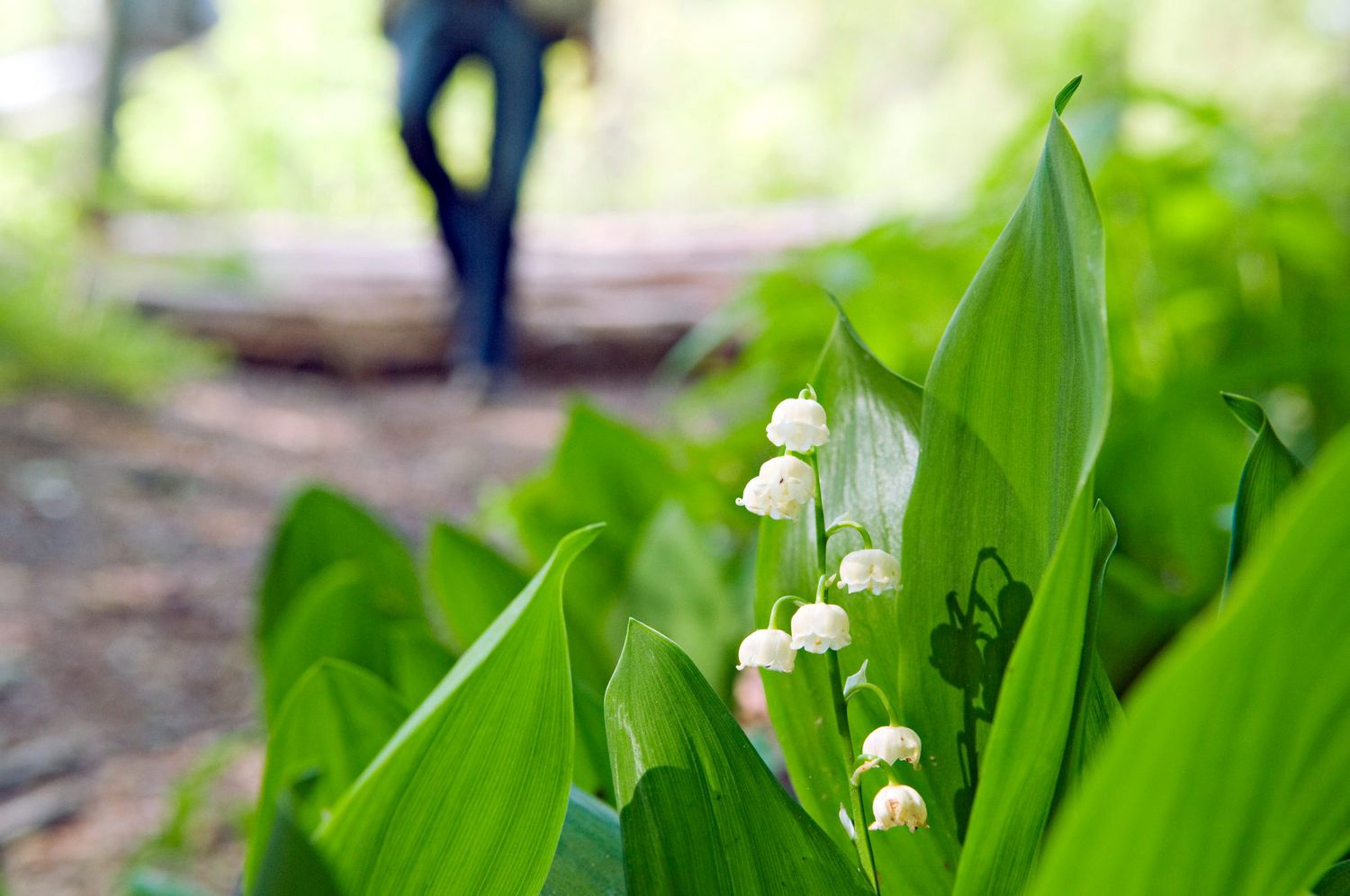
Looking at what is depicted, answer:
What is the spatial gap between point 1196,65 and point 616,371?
425 inches

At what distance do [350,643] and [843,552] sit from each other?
11.4 inches

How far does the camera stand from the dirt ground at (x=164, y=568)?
1339 millimetres

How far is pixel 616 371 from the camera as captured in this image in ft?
14.9

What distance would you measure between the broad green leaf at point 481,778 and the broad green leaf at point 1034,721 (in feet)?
0.36

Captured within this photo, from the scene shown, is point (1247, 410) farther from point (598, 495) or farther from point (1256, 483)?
point (598, 495)

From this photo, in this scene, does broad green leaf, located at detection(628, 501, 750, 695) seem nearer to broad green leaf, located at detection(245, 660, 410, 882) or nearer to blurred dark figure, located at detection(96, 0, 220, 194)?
broad green leaf, located at detection(245, 660, 410, 882)

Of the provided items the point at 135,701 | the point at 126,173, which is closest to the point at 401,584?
the point at 135,701

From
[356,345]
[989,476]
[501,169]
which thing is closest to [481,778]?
[989,476]

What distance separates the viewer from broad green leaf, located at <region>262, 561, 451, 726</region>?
49 centimetres

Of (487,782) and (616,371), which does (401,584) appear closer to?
(487,782)

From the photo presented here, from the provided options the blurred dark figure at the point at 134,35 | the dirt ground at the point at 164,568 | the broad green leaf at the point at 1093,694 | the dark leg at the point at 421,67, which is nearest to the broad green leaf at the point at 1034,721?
the broad green leaf at the point at 1093,694

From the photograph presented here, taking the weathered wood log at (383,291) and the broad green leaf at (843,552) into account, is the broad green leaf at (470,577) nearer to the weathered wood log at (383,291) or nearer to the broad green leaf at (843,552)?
the broad green leaf at (843,552)

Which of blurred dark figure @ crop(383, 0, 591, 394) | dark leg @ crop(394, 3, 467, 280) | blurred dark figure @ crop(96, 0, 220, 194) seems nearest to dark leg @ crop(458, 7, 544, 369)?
blurred dark figure @ crop(383, 0, 591, 394)

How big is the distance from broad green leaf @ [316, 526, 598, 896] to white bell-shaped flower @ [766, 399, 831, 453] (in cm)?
6
